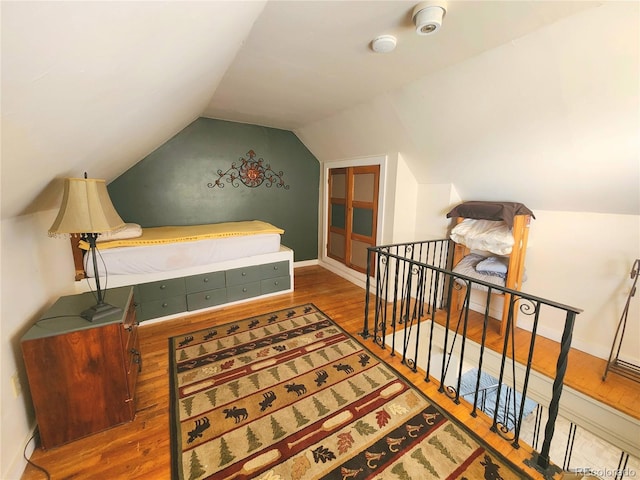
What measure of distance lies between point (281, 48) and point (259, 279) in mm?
2437

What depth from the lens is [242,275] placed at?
3.28m

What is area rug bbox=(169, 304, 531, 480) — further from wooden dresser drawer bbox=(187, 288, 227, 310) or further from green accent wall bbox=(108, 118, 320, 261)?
green accent wall bbox=(108, 118, 320, 261)

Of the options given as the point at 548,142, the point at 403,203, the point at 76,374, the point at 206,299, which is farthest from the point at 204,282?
the point at 548,142

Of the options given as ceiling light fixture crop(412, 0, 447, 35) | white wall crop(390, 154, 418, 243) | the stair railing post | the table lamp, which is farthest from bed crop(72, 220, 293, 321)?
the stair railing post

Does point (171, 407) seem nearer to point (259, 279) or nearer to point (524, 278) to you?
point (259, 279)

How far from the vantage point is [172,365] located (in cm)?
221

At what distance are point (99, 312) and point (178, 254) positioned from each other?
134 cm

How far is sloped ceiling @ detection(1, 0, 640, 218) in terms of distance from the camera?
0.80 meters

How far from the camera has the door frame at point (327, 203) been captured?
3.51 metres

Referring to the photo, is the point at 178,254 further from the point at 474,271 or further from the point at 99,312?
the point at 474,271

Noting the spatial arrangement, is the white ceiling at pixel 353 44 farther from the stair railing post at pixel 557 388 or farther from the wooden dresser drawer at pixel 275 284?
the wooden dresser drawer at pixel 275 284

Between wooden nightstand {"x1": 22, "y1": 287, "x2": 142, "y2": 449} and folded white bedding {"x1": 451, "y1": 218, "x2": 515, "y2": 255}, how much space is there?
3.10m

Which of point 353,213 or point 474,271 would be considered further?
point 353,213

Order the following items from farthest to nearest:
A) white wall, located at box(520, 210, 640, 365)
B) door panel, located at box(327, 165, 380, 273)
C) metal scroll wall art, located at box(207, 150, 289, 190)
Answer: metal scroll wall art, located at box(207, 150, 289, 190) → door panel, located at box(327, 165, 380, 273) → white wall, located at box(520, 210, 640, 365)
